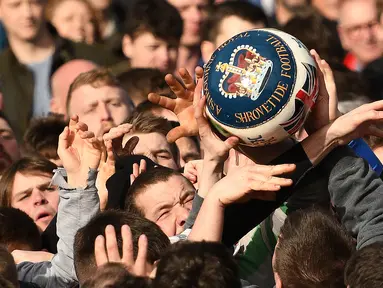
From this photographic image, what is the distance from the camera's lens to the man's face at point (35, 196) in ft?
27.5

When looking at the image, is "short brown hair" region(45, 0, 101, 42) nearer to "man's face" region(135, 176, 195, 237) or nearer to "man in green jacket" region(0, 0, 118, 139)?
"man in green jacket" region(0, 0, 118, 139)

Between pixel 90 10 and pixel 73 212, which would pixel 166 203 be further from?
pixel 90 10

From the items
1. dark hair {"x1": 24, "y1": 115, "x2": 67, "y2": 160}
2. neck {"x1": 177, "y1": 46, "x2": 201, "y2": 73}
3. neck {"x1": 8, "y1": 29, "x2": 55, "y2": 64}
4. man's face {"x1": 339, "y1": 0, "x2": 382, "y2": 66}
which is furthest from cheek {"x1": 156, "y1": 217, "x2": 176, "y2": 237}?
neck {"x1": 177, "y1": 46, "x2": 201, "y2": 73}

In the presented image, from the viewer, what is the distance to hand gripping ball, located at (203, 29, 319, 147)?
5824 mm

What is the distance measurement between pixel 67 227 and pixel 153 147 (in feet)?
5.73

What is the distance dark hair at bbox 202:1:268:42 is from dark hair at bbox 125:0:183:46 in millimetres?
309

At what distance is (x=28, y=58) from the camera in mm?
12555

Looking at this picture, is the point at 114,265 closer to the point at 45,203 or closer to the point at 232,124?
the point at 232,124

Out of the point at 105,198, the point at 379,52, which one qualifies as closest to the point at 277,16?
the point at 379,52

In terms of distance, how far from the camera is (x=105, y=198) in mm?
7250

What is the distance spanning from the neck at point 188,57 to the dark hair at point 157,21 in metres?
0.81

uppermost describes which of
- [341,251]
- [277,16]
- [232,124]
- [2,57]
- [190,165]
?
[232,124]

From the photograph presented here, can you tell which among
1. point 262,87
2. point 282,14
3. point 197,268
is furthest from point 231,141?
point 282,14

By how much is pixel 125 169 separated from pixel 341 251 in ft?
6.76
